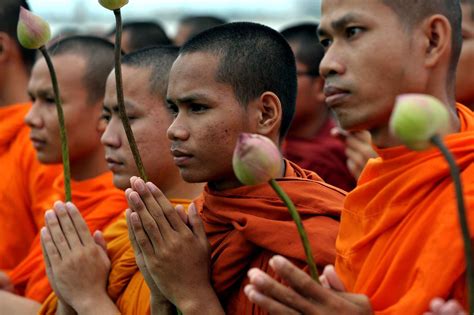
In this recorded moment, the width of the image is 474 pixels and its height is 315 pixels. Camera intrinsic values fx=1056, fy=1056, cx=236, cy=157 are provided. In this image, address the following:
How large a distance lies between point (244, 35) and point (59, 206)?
0.73 metres

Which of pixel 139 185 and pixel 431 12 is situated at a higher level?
pixel 431 12

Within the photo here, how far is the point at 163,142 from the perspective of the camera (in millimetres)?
3184

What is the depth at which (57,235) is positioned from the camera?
303 centimetres

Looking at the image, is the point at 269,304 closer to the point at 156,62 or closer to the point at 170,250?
the point at 170,250

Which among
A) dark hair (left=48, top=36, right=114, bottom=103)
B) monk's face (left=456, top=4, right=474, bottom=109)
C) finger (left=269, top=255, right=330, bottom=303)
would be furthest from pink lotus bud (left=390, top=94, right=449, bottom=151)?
dark hair (left=48, top=36, right=114, bottom=103)

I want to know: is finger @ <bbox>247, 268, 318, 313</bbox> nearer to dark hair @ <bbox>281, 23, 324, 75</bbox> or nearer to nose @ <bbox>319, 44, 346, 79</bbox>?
nose @ <bbox>319, 44, 346, 79</bbox>

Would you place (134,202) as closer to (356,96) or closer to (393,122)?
(356,96)

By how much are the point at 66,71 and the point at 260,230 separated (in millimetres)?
1692

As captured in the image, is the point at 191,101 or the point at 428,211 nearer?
the point at 428,211

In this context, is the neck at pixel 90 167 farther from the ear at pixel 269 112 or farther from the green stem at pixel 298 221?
the green stem at pixel 298 221

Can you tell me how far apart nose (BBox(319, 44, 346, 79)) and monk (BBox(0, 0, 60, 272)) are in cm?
212

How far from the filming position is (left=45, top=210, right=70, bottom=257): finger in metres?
3.03

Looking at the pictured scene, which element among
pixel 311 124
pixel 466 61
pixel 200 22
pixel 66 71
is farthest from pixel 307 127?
pixel 466 61

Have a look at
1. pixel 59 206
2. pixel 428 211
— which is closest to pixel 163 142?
pixel 59 206
